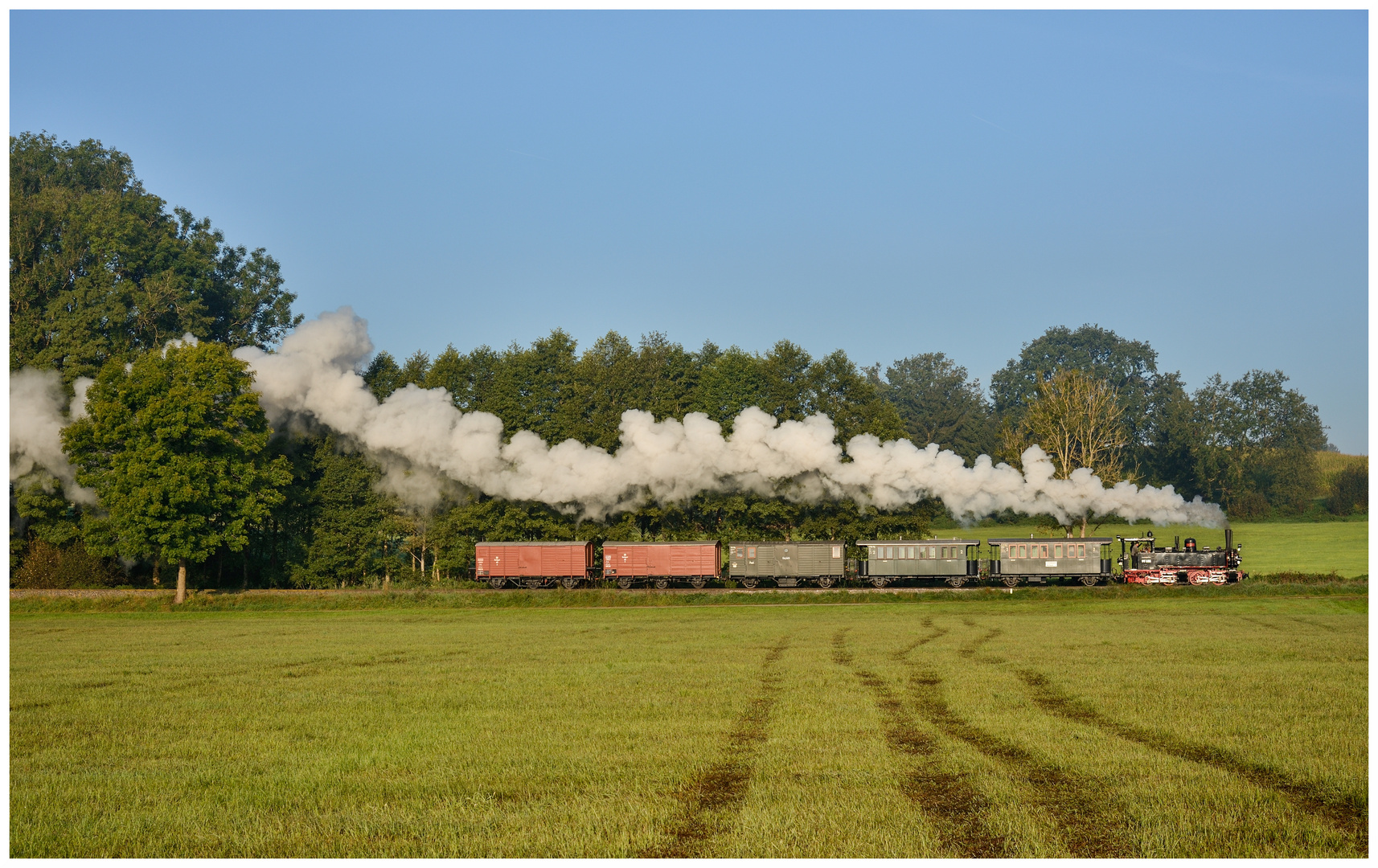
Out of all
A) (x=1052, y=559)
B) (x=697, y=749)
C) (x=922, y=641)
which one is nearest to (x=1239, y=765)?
(x=697, y=749)

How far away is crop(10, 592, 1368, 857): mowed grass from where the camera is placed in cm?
1082

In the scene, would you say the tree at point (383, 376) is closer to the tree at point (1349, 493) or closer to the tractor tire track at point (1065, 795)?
the tractor tire track at point (1065, 795)

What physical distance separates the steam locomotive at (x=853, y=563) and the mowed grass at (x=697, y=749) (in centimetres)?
2156

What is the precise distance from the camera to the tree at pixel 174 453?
152ft

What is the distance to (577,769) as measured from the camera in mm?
13500

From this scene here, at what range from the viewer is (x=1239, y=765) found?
44.7ft

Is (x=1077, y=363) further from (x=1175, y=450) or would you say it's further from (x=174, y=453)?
(x=174, y=453)

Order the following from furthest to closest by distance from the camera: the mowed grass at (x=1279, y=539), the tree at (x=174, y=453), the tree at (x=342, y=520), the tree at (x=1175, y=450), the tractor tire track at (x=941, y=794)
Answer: the tree at (x=1175, y=450), the mowed grass at (x=1279, y=539), the tree at (x=342, y=520), the tree at (x=174, y=453), the tractor tire track at (x=941, y=794)

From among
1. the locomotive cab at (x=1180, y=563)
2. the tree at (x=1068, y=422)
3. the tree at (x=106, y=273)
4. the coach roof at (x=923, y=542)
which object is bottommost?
the locomotive cab at (x=1180, y=563)

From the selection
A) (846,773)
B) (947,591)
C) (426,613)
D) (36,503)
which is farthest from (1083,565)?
(36,503)

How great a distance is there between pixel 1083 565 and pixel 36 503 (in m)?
52.8

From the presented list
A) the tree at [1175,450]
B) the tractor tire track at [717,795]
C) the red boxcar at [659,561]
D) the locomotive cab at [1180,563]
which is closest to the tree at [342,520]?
the red boxcar at [659,561]

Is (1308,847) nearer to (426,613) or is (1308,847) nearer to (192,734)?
(192,734)

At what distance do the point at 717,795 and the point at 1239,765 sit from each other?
7088mm
